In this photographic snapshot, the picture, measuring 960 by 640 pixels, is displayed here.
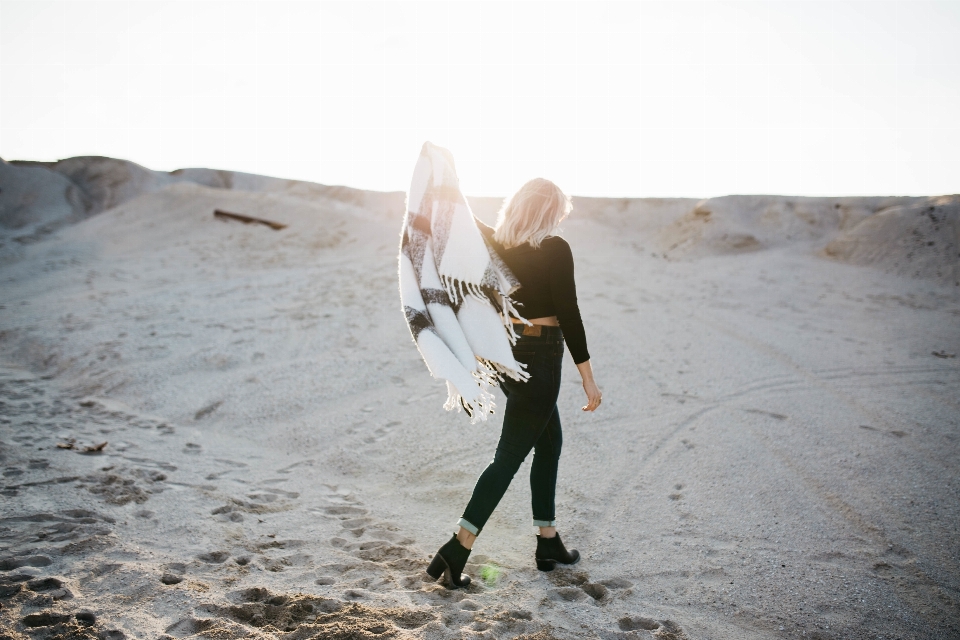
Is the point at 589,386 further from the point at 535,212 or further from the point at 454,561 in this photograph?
the point at 454,561

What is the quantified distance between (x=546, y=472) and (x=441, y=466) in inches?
63.5

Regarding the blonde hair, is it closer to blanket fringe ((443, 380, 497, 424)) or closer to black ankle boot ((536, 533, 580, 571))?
blanket fringe ((443, 380, 497, 424))

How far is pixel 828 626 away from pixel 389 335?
199 inches

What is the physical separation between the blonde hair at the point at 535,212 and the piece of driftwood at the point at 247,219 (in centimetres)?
1244

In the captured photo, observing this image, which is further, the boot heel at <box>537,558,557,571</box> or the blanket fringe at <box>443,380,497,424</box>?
the boot heel at <box>537,558,557,571</box>

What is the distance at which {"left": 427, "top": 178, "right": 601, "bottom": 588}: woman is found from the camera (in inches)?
90.0

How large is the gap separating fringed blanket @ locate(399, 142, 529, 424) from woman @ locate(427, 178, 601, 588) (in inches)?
3.0

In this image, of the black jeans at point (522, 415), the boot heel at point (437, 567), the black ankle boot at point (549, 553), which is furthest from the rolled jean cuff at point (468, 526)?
the black ankle boot at point (549, 553)

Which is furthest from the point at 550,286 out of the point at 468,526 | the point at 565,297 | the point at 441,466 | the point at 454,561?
the point at 441,466

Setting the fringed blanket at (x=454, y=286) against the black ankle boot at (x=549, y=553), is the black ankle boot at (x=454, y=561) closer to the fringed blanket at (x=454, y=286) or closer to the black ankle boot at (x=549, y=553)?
the black ankle boot at (x=549, y=553)

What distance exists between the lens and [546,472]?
2.52 m

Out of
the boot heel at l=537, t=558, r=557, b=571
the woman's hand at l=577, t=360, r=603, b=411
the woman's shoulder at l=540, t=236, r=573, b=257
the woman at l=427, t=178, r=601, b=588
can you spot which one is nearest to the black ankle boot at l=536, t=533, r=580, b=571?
the boot heel at l=537, t=558, r=557, b=571

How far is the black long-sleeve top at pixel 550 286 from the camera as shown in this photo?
228 cm

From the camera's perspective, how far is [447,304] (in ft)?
7.50
